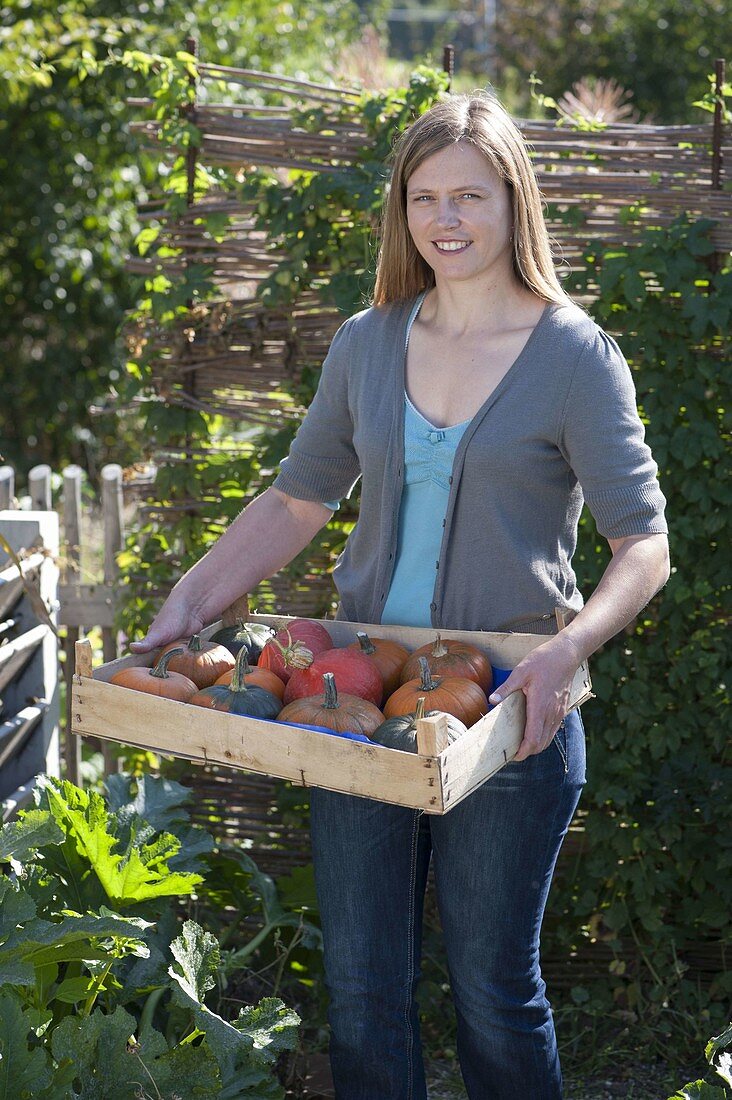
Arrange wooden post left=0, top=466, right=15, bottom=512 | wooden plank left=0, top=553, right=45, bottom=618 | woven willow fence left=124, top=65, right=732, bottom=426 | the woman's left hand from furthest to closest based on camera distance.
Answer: wooden post left=0, top=466, right=15, bottom=512 < woven willow fence left=124, top=65, right=732, bottom=426 < wooden plank left=0, top=553, right=45, bottom=618 < the woman's left hand

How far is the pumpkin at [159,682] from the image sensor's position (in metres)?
1.95

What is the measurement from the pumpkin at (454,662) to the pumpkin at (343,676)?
0.06 meters

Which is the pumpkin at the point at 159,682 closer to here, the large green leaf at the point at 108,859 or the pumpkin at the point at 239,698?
the pumpkin at the point at 239,698

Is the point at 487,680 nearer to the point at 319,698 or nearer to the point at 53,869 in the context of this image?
the point at 319,698

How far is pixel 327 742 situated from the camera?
1.76 meters

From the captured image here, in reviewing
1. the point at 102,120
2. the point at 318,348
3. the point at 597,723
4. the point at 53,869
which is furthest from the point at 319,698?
the point at 102,120

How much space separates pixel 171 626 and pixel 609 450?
810 mm

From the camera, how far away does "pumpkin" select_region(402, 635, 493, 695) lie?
6.43ft

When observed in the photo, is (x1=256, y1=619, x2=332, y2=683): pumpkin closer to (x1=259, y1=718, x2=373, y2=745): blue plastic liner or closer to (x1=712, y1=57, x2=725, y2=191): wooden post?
(x1=259, y1=718, x2=373, y2=745): blue plastic liner

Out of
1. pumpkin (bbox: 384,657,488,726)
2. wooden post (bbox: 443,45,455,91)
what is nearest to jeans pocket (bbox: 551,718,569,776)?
pumpkin (bbox: 384,657,488,726)

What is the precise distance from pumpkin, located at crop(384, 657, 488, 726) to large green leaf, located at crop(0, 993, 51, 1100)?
30.2 inches

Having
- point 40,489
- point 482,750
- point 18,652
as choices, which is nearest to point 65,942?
point 482,750

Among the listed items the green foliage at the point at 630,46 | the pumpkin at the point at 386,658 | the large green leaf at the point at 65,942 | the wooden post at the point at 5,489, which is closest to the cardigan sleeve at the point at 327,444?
the pumpkin at the point at 386,658

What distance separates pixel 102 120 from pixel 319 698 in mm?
6120
